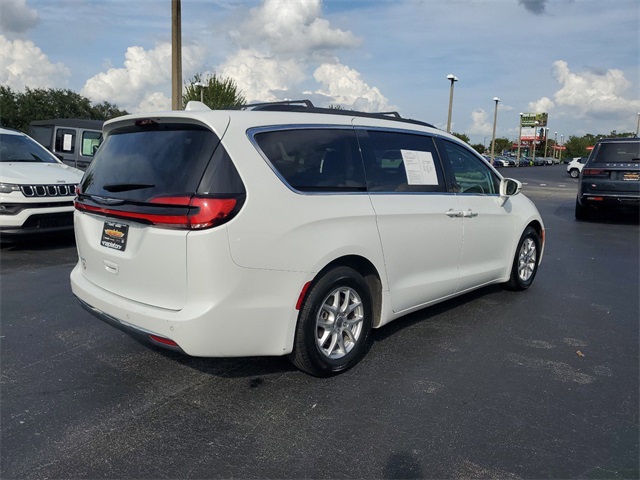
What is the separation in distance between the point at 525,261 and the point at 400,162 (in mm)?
2522

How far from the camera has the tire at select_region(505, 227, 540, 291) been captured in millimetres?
5641

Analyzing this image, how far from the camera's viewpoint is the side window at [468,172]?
4.67 meters

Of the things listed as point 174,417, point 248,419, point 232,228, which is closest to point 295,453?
point 248,419

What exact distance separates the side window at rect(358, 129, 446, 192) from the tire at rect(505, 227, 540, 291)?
5.57 ft

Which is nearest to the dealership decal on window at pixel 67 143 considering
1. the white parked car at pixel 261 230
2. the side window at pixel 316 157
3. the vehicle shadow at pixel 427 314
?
the white parked car at pixel 261 230

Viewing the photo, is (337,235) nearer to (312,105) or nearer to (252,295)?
(252,295)

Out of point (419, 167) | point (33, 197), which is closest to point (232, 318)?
point (419, 167)

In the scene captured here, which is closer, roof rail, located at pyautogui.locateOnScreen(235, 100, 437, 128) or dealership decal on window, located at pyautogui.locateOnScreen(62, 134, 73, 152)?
roof rail, located at pyautogui.locateOnScreen(235, 100, 437, 128)

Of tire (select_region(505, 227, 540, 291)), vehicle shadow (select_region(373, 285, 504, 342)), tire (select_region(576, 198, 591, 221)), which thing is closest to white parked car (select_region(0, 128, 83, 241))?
vehicle shadow (select_region(373, 285, 504, 342))

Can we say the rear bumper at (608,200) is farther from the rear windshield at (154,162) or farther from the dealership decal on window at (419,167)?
the rear windshield at (154,162)

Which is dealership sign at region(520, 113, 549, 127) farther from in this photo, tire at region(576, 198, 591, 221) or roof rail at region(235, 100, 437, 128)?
roof rail at region(235, 100, 437, 128)

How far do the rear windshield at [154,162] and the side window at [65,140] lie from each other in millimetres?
10239

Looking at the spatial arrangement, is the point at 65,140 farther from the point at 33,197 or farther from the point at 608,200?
the point at 608,200

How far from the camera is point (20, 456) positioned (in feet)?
8.68
